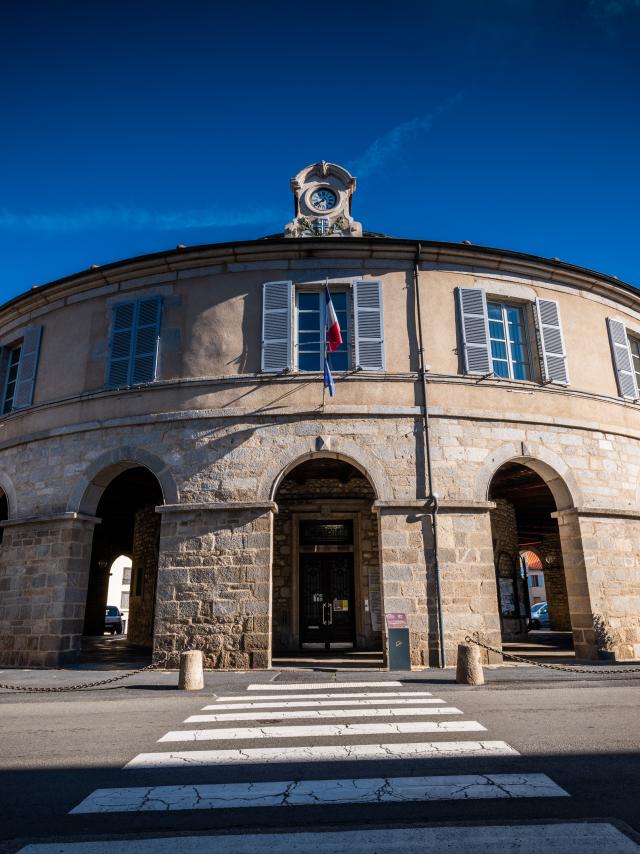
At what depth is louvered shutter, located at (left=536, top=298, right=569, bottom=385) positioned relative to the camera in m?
11.4

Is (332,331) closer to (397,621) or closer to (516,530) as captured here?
(397,621)

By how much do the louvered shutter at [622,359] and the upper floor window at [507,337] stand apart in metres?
1.47

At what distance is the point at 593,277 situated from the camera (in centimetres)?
1237

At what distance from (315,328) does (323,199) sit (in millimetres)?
3646

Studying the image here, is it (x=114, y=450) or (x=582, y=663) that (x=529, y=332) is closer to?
(x=582, y=663)

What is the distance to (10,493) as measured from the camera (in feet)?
39.1

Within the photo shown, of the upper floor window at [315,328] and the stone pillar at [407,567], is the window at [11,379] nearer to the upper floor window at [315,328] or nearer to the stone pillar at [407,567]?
the upper floor window at [315,328]

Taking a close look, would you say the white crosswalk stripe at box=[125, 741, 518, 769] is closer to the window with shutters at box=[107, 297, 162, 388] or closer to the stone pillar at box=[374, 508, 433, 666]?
the stone pillar at box=[374, 508, 433, 666]

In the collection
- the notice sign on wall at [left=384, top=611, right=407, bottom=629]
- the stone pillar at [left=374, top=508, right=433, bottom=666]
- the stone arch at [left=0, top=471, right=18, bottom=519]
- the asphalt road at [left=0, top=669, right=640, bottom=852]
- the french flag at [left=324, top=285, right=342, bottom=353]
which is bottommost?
the asphalt road at [left=0, top=669, right=640, bottom=852]

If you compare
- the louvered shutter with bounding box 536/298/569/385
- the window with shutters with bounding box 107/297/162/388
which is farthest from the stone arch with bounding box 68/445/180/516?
the louvered shutter with bounding box 536/298/569/385

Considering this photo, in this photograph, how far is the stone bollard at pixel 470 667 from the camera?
25.5ft

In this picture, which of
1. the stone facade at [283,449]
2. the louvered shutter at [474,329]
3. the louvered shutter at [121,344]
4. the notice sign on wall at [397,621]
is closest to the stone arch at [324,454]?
the stone facade at [283,449]

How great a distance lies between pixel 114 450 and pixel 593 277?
10647 mm

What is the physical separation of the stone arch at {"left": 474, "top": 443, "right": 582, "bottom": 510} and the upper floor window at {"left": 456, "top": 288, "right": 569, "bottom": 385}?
1.52 m
